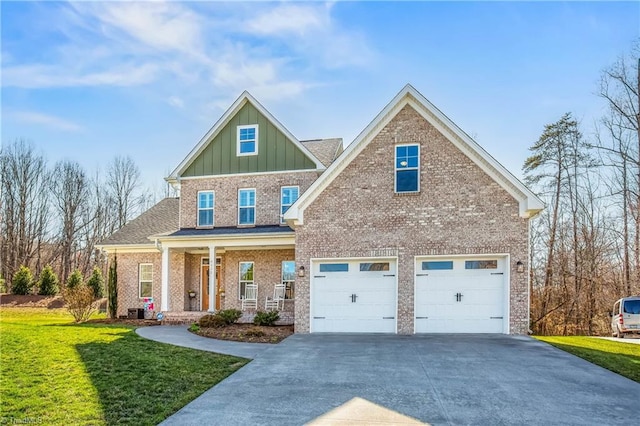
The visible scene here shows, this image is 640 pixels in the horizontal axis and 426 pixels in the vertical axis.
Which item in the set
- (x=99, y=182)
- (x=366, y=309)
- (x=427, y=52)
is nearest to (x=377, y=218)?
(x=366, y=309)

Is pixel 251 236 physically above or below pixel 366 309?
above

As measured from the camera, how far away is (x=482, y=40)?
12.6 meters

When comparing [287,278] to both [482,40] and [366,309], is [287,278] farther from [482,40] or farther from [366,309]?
[482,40]

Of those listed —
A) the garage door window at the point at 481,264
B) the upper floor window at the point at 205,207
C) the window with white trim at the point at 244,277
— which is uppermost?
the upper floor window at the point at 205,207

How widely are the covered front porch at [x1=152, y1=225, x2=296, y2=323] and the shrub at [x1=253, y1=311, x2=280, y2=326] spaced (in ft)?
3.65

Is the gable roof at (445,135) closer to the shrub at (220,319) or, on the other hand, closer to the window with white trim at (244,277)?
the shrub at (220,319)

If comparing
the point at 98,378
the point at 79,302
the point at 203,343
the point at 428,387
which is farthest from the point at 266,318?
the point at 79,302

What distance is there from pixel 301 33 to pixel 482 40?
548 centimetres

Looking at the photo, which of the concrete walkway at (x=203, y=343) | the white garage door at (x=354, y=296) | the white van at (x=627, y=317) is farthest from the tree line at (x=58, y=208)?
the white van at (x=627, y=317)

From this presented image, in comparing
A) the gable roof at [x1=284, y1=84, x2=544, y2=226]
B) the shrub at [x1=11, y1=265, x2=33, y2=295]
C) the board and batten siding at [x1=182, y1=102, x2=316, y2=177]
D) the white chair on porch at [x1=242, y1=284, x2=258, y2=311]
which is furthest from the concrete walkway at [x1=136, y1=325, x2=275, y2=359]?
the shrub at [x1=11, y1=265, x2=33, y2=295]

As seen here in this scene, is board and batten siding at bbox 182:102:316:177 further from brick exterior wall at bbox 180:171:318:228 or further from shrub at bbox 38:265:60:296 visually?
shrub at bbox 38:265:60:296

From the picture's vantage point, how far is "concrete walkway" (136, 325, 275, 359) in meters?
9.91

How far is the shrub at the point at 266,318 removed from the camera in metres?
14.2

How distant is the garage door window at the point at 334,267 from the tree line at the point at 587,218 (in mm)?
15836
